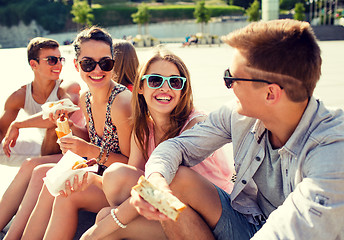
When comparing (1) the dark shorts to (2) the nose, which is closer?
(1) the dark shorts

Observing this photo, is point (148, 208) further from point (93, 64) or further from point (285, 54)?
point (93, 64)

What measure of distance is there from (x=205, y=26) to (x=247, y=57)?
51.8 metres

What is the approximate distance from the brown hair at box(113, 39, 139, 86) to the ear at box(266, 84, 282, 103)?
2.21m

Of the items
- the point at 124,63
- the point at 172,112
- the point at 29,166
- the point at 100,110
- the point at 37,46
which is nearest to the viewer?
the point at 172,112

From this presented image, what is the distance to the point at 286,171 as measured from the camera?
176cm

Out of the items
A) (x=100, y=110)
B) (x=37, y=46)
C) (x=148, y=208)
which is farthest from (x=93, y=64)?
(x=148, y=208)

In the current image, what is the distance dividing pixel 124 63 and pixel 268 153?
2.20m

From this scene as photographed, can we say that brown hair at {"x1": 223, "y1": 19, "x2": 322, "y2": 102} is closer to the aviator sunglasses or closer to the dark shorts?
the dark shorts

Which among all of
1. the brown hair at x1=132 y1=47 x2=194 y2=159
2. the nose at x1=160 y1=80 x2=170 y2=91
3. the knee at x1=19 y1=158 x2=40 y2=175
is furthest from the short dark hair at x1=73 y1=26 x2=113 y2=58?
the knee at x1=19 y1=158 x2=40 y2=175

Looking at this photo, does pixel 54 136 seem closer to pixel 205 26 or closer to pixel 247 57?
pixel 247 57

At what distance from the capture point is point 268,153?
6.33ft

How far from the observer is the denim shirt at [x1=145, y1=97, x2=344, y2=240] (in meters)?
1.46

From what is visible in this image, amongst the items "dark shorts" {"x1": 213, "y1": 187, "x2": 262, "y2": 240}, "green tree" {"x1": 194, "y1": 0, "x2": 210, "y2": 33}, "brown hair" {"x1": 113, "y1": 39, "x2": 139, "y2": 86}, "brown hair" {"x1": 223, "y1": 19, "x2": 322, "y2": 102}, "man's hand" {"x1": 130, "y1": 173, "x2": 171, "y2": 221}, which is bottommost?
"green tree" {"x1": 194, "y1": 0, "x2": 210, "y2": 33}

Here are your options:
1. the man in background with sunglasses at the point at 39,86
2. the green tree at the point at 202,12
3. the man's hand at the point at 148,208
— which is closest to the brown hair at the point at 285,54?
the man's hand at the point at 148,208
